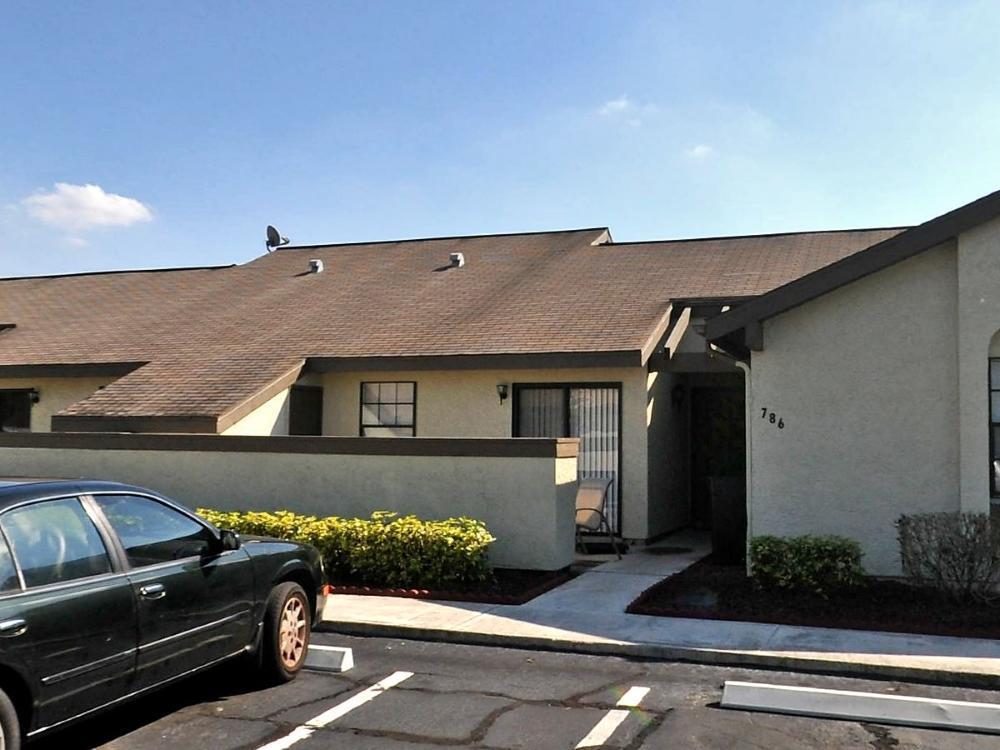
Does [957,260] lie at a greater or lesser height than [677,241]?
lesser

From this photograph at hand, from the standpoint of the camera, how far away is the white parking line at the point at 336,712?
5.41 m

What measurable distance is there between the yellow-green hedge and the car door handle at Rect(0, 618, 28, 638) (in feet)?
19.0

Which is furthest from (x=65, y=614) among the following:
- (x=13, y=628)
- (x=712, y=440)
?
(x=712, y=440)

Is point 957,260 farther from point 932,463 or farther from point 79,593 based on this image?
point 79,593

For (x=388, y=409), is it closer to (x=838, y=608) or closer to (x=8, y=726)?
(x=838, y=608)

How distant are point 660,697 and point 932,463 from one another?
4807 mm

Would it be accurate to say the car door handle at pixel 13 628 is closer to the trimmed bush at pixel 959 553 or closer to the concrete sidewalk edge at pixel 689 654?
the concrete sidewalk edge at pixel 689 654

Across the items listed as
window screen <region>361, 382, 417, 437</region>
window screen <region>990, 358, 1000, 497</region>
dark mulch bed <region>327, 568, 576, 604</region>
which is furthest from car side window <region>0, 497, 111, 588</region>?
window screen <region>361, 382, 417, 437</region>

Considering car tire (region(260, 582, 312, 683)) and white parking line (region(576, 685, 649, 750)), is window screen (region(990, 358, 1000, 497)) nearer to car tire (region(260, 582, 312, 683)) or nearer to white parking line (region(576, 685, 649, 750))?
white parking line (region(576, 685, 649, 750))

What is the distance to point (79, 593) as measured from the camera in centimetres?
486

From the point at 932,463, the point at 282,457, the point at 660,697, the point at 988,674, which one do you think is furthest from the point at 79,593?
the point at 932,463

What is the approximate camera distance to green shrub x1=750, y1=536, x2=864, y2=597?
882cm

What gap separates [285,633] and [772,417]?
5963 mm

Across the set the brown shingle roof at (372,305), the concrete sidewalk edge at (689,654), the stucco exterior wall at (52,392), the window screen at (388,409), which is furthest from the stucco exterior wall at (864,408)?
the stucco exterior wall at (52,392)
